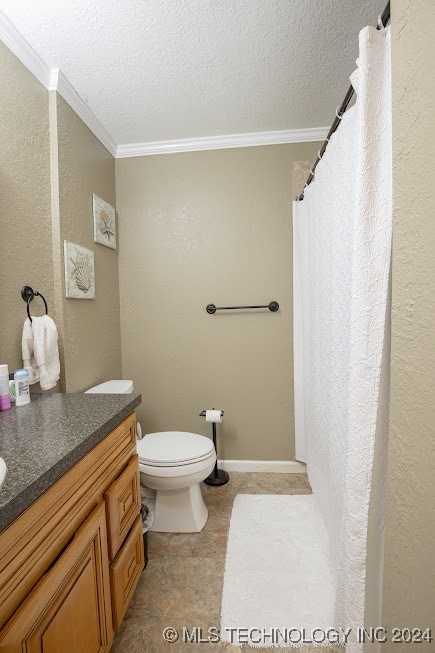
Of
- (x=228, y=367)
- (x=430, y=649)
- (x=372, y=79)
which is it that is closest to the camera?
(x=430, y=649)

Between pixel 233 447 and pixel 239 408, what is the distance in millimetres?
294

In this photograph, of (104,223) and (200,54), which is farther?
(104,223)

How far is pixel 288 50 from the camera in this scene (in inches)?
56.3

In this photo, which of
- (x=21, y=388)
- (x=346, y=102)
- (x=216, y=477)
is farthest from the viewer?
(x=216, y=477)

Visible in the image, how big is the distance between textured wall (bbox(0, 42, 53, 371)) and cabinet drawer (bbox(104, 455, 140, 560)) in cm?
67

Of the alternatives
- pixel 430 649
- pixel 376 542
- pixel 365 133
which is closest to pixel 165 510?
pixel 376 542

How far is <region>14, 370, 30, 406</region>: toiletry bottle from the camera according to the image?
1.19m

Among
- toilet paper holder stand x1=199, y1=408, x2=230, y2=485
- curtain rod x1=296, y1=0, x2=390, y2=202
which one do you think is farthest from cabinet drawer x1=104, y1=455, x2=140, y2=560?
curtain rod x1=296, y1=0, x2=390, y2=202

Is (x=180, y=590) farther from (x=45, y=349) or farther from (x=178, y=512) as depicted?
(x=45, y=349)

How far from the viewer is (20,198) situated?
1351 millimetres

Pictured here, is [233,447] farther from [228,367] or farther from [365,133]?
[365,133]

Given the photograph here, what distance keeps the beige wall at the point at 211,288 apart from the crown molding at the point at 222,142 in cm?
4

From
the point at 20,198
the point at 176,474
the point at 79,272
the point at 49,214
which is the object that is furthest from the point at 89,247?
the point at 176,474

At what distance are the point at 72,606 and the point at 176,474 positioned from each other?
0.79 m
